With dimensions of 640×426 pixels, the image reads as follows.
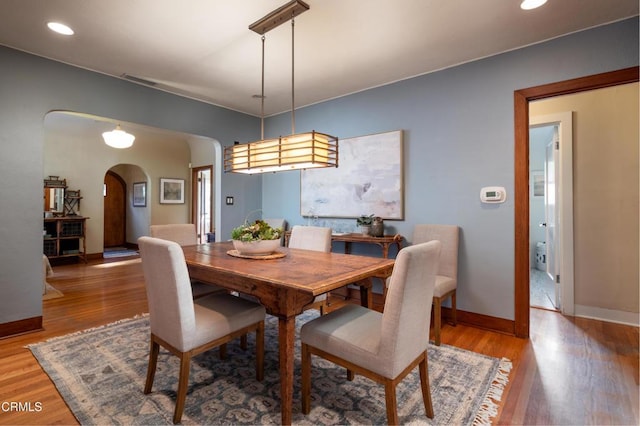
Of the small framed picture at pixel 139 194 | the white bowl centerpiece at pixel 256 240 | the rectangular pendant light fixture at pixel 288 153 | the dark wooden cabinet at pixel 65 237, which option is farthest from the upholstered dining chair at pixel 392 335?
the small framed picture at pixel 139 194

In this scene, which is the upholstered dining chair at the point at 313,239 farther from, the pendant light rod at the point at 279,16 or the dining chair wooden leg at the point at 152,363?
the pendant light rod at the point at 279,16

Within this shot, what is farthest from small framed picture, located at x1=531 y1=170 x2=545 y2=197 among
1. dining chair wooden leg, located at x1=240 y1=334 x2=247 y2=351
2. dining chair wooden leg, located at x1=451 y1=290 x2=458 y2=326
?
dining chair wooden leg, located at x1=240 y1=334 x2=247 y2=351

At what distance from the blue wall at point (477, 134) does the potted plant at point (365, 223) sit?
1.04 ft

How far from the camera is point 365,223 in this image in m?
3.54

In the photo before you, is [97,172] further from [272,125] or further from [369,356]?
[369,356]

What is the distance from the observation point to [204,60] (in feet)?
9.90

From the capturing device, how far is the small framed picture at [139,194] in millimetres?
7742

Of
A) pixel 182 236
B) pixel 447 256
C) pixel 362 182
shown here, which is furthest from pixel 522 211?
pixel 182 236

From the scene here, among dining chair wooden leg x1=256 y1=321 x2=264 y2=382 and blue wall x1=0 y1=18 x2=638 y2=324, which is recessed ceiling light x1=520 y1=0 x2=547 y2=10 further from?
dining chair wooden leg x1=256 y1=321 x2=264 y2=382

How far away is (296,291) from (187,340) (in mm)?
654

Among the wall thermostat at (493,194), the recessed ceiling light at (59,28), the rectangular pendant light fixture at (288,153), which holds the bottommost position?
the wall thermostat at (493,194)

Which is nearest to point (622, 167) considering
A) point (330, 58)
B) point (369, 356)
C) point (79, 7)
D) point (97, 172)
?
point (330, 58)

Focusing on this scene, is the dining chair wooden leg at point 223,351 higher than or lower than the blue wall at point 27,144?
lower

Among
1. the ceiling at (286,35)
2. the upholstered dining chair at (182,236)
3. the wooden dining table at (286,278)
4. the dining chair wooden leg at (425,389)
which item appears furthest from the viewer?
the upholstered dining chair at (182,236)
